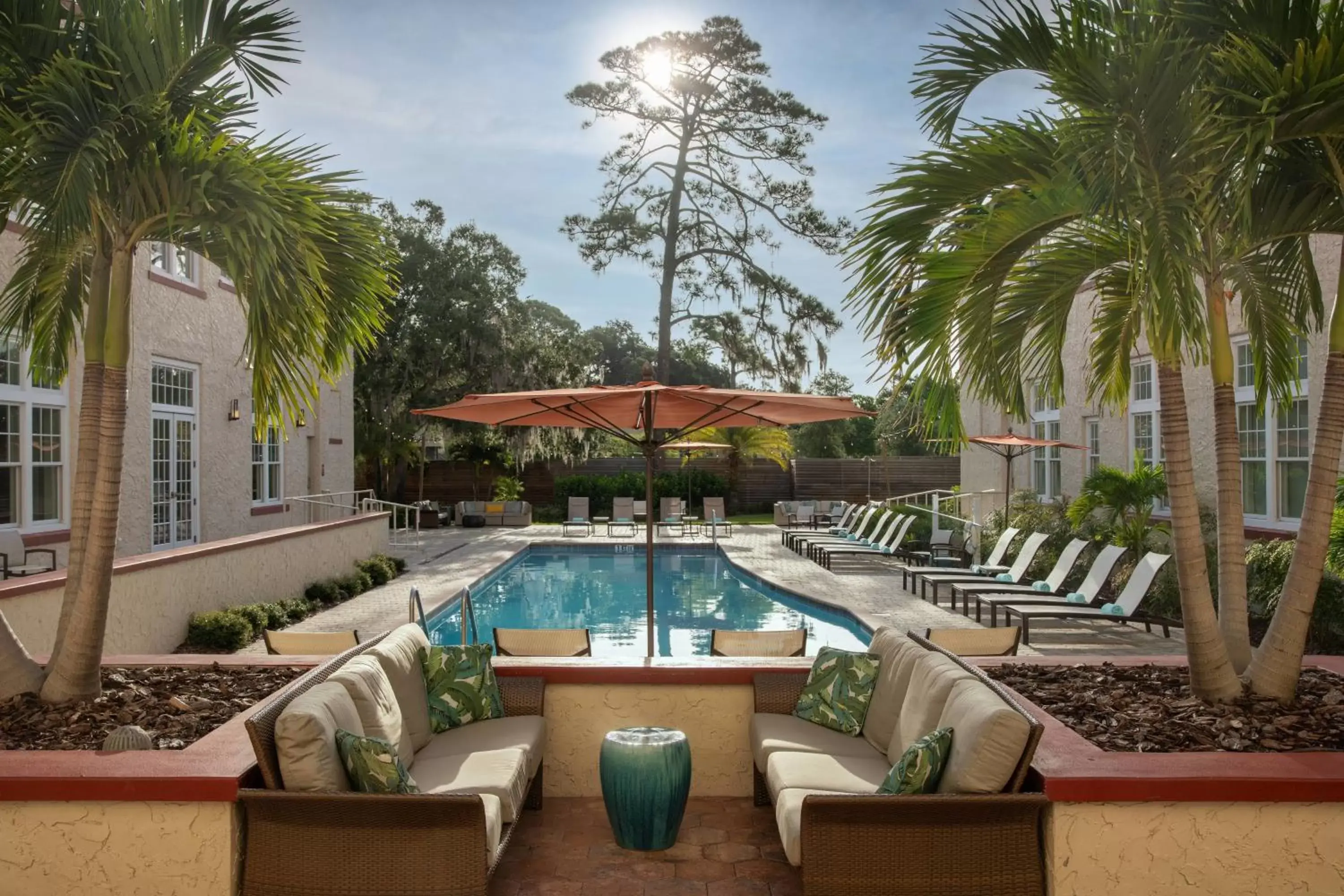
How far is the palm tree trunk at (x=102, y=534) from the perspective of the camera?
4.79 metres

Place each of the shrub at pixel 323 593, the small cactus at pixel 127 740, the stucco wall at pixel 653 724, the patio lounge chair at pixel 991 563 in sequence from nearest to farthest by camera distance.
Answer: the small cactus at pixel 127 740, the stucco wall at pixel 653 724, the shrub at pixel 323 593, the patio lounge chair at pixel 991 563

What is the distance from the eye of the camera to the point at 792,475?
31.1 m

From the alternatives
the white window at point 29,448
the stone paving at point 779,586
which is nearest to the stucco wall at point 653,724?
the stone paving at point 779,586

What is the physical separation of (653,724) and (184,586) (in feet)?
19.6

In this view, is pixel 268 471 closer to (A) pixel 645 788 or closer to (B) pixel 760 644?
(B) pixel 760 644

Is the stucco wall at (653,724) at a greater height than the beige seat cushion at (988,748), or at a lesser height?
lesser

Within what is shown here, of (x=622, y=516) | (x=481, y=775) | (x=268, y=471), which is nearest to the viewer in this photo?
(x=481, y=775)

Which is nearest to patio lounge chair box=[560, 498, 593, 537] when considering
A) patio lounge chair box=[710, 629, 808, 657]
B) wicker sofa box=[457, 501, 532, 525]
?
wicker sofa box=[457, 501, 532, 525]

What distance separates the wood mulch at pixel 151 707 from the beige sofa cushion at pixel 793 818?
255cm

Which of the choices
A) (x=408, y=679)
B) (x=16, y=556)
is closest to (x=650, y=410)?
(x=408, y=679)

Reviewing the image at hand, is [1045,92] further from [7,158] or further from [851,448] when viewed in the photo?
[851,448]

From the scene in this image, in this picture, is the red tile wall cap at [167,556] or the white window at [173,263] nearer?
the red tile wall cap at [167,556]

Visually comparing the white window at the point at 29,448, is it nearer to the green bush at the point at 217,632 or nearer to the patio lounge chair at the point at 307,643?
the green bush at the point at 217,632

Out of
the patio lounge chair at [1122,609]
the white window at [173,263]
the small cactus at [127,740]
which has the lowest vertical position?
the patio lounge chair at [1122,609]
